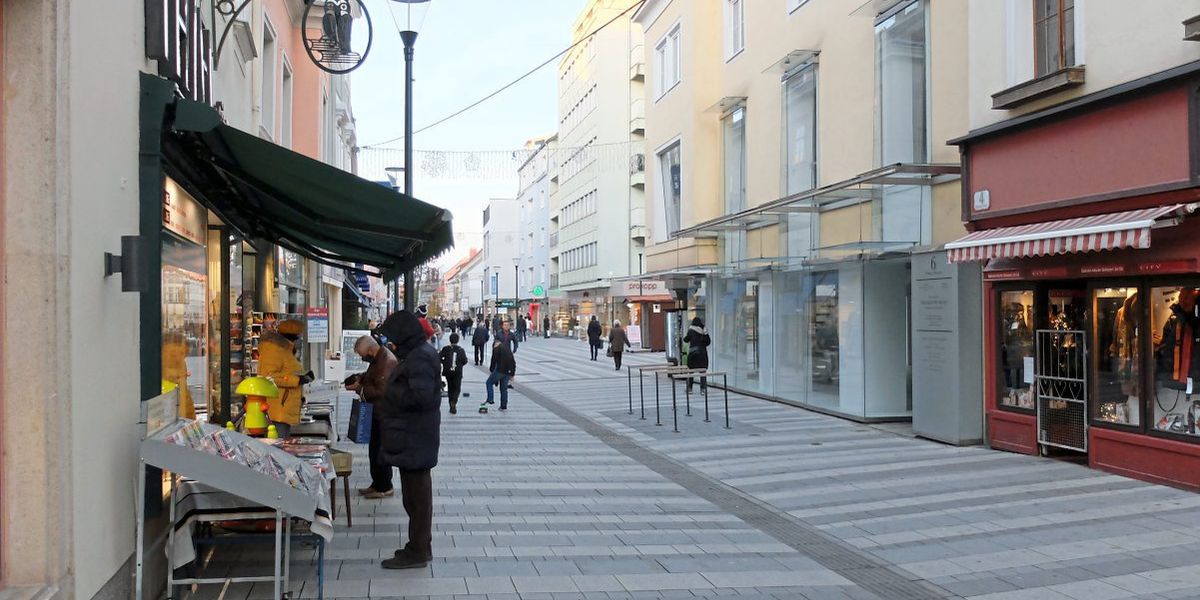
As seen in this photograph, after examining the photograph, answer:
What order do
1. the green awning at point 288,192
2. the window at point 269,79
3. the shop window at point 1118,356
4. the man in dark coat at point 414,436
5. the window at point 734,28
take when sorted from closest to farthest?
the green awning at point 288,192, the man in dark coat at point 414,436, the shop window at point 1118,356, the window at point 269,79, the window at point 734,28

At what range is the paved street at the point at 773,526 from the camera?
6055 millimetres

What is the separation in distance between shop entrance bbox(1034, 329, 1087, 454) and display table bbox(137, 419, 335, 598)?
858 centimetres

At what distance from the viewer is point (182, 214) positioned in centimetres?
738

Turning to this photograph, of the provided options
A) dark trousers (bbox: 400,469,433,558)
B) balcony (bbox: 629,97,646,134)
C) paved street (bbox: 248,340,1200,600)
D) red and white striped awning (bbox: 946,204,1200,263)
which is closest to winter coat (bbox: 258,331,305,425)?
paved street (bbox: 248,340,1200,600)

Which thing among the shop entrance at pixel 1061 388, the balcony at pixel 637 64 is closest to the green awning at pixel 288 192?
the shop entrance at pixel 1061 388

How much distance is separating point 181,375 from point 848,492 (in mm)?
6297

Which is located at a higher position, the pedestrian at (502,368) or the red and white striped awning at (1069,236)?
the red and white striped awning at (1069,236)

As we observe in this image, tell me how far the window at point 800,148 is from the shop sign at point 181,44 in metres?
11.1

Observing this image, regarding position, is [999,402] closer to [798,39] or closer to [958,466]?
[958,466]

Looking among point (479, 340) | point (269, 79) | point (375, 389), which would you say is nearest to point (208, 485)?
point (375, 389)

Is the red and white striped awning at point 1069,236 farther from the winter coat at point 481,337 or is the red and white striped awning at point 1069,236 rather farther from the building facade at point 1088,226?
the winter coat at point 481,337

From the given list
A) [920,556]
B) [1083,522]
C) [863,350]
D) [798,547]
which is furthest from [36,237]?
[863,350]

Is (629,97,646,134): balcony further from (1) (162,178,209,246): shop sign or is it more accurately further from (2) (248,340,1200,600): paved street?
(1) (162,178,209,246): shop sign

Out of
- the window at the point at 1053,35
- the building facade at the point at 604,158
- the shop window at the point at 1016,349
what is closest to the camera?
the window at the point at 1053,35
